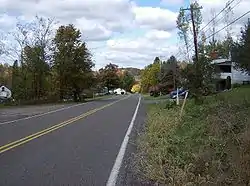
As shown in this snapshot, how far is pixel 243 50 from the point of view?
51281mm

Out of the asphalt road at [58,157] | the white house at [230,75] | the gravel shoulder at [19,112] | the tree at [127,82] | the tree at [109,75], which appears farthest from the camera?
the tree at [127,82]

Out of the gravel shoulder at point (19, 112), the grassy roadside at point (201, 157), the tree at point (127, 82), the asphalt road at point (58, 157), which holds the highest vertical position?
the tree at point (127, 82)

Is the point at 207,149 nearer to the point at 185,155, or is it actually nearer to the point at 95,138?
the point at 185,155

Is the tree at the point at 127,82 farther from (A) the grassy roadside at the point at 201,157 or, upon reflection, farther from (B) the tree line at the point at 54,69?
(A) the grassy roadside at the point at 201,157

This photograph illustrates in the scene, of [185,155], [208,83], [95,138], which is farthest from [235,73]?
[185,155]

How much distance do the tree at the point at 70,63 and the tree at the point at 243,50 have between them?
23.3 meters

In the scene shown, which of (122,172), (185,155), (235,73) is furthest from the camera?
(235,73)

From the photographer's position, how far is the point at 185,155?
10.3 metres

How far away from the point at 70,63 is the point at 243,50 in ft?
85.1

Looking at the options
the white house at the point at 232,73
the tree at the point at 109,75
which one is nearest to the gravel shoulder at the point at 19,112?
the white house at the point at 232,73

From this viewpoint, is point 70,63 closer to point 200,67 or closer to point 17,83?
point 17,83

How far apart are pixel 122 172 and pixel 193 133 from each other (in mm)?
5437

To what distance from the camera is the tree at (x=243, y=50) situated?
4894 centimetres

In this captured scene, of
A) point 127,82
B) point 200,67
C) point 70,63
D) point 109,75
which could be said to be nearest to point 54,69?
point 70,63
